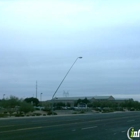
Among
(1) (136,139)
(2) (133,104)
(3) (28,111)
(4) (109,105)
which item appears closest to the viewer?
(1) (136,139)

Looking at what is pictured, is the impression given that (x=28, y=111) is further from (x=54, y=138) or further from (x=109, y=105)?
(x=109, y=105)

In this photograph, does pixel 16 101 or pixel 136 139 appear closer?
pixel 136 139

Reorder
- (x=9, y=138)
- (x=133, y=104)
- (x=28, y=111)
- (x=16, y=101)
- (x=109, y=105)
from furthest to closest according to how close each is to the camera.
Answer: (x=133, y=104)
(x=109, y=105)
(x=16, y=101)
(x=28, y=111)
(x=9, y=138)

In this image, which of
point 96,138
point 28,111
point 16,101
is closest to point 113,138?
point 96,138

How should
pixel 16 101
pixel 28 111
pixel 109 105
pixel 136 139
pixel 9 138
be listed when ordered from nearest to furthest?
1. pixel 136 139
2. pixel 9 138
3. pixel 28 111
4. pixel 16 101
5. pixel 109 105

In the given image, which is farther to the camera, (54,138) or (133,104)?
(133,104)

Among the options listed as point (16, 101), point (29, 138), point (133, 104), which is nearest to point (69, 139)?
point (29, 138)

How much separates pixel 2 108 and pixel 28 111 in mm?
14483

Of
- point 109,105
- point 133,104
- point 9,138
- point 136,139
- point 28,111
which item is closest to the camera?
point 136,139

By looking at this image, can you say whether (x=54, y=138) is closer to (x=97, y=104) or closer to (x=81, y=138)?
(x=81, y=138)

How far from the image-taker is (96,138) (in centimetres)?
2038

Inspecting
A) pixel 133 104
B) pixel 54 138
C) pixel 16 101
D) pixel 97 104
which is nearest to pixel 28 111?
pixel 16 101

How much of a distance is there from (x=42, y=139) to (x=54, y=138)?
0.88 metres

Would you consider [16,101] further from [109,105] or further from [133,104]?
[133,104]
